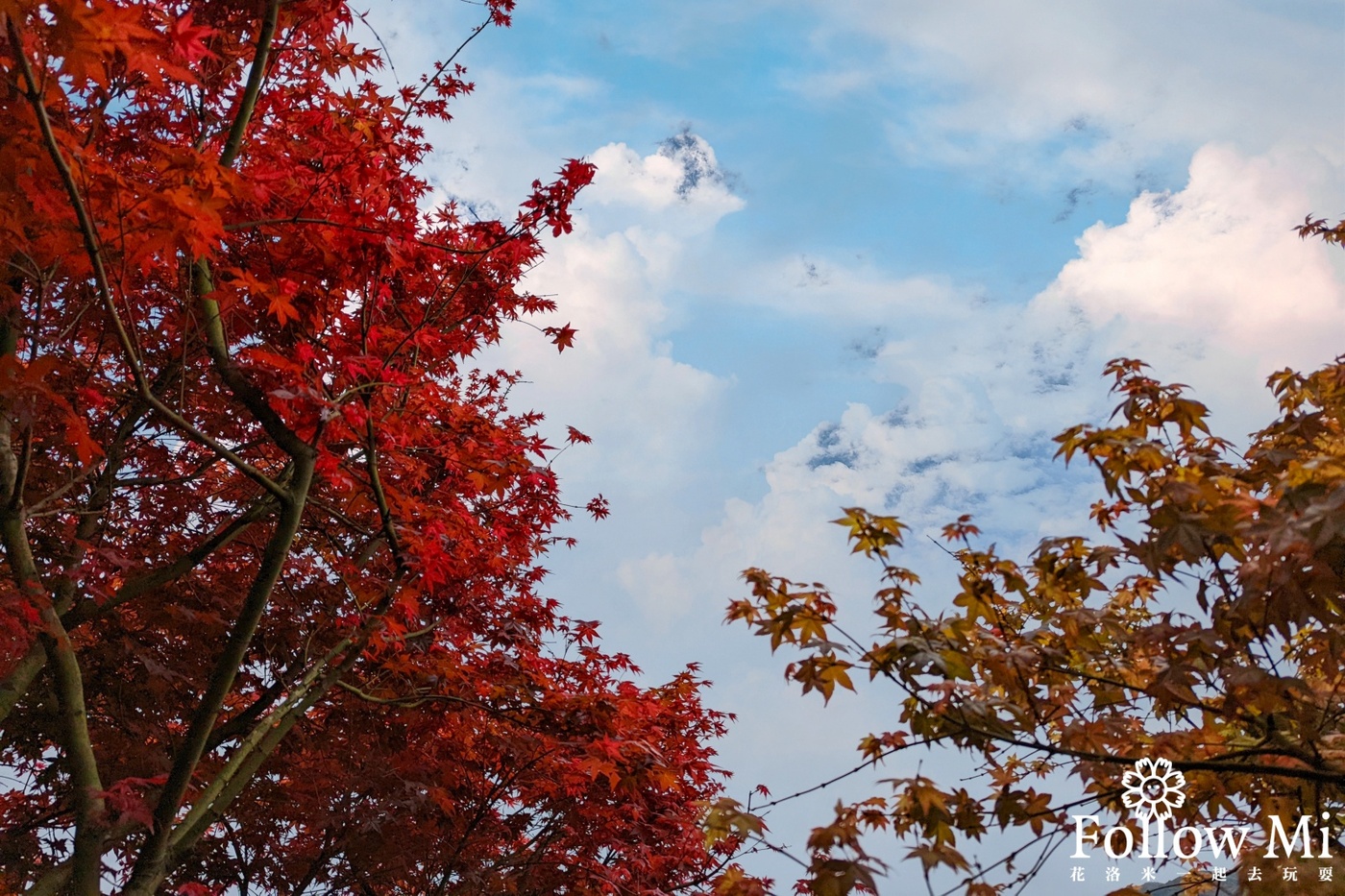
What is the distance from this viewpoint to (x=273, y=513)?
292 inches

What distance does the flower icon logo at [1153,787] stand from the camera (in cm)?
392

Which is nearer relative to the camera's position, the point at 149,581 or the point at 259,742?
the point at 149,581

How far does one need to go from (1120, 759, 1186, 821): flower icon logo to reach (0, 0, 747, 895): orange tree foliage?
11.3 ft

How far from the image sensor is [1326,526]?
2895 mm

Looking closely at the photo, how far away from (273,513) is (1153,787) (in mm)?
6254

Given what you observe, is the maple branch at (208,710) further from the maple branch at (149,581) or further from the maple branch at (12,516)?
the maple branch at (12,516)

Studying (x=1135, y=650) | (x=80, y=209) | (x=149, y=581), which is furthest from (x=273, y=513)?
(x=1135, y=650)

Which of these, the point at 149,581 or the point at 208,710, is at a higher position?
the point at 149,581

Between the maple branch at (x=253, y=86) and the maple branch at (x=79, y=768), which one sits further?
the maple branch at (x=253, y=86)

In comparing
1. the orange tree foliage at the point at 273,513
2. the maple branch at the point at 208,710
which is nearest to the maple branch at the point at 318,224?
the orange tree foliage at the point at 273,513

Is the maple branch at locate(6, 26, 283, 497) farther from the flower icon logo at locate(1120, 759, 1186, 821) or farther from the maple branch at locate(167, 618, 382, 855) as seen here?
the flower icon logo at locate(1120, 759, 1186, 821)

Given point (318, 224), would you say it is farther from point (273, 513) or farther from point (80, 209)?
point (273, 513)

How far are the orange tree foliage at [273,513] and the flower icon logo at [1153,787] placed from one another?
3459 mm

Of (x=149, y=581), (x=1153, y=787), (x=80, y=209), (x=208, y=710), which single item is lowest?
(x=1153, y=787)
